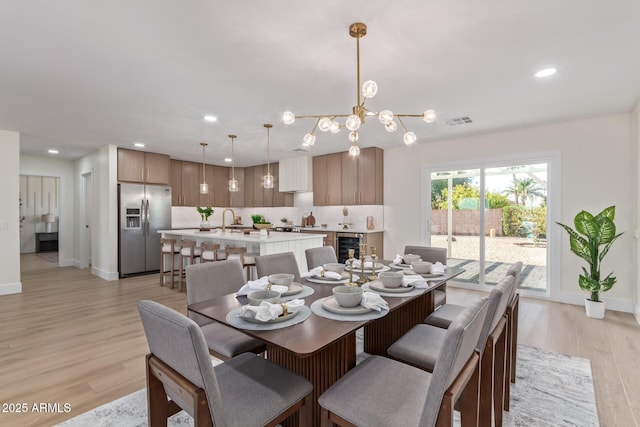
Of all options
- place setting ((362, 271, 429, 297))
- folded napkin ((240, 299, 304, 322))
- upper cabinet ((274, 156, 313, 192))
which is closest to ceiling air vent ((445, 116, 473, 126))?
place setting ((362, 271, 429, 297))

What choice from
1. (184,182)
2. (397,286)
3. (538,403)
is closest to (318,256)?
(397,286)

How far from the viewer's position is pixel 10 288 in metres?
4.84

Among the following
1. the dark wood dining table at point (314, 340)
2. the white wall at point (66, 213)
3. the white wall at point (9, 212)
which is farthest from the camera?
the white wall at point (66, 213)

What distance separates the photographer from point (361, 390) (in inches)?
52.7

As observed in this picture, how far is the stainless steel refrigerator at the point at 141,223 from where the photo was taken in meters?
5.93

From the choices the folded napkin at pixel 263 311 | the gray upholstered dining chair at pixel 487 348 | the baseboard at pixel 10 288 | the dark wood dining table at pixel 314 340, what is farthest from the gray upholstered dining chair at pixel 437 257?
the baseboard at pixel 10 288

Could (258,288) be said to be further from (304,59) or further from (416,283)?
(304,59)

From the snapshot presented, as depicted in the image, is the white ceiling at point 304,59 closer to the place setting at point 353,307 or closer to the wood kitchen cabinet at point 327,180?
the place setting at point 353,307

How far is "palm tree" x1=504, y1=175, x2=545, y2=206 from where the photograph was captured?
4527mm

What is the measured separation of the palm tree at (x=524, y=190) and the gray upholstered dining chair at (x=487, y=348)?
11.4ft

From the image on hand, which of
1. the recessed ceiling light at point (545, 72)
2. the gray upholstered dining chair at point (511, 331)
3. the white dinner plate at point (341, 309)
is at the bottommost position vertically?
the gray upholstered dining chair at point (511, 331)

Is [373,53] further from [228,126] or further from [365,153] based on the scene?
[365,153]

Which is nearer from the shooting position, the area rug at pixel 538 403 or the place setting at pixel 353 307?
the place setting at pixel 353 307

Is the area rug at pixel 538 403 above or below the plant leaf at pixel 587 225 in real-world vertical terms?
below
